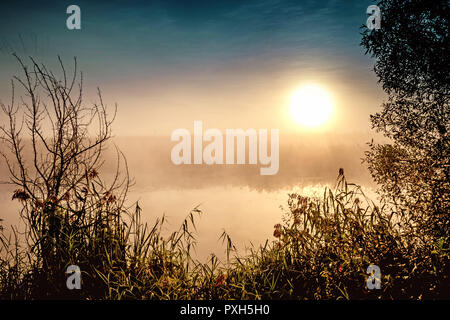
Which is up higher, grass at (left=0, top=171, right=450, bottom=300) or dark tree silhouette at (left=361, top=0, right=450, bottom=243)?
dark tree silhouette at (left=361, top=0, right=450, bottom=243)

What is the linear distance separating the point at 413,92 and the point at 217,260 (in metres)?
6.75

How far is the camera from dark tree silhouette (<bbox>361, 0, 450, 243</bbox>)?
7.16 metres

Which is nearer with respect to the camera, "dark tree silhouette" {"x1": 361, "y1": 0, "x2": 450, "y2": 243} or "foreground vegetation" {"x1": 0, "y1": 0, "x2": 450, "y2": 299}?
"foreground vegetation" {"x1": 0, "y1": 0, "x2": 450, "y2": 299}

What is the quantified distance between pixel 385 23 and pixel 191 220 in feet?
21.1

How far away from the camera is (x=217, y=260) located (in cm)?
A: 487

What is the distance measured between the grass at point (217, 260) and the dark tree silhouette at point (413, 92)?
204 centimetres

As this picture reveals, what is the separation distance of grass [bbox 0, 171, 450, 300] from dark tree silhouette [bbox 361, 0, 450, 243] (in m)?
2.04

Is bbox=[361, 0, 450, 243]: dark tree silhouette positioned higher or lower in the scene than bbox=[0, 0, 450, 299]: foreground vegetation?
higher

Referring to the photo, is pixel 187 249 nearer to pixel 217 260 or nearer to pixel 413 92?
pixel 217 260

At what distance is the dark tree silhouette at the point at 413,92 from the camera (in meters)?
7.16

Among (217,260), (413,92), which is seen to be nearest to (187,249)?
(217,260)
